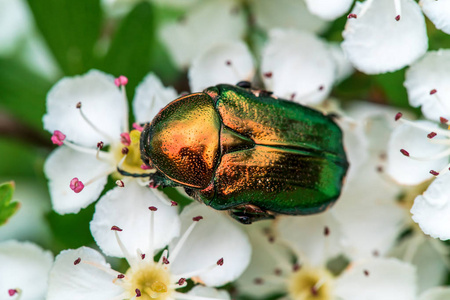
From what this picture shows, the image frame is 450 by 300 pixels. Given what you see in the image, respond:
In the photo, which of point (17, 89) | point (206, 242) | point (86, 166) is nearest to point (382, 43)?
point (206, 242)

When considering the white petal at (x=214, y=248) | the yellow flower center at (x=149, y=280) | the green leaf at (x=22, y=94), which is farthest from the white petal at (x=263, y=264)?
the green leaf at (x=22, y=94)

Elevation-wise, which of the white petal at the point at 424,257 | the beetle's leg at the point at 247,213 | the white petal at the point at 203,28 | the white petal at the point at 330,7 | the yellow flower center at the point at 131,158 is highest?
the white petal at the point at 330,7

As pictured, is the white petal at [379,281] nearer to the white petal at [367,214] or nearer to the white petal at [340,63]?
the white petal at [367,214]

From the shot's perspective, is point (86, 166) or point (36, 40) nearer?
point (86, 166)

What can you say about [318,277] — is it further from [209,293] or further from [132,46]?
[132,46]

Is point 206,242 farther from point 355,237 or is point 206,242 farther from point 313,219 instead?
point 355,237
